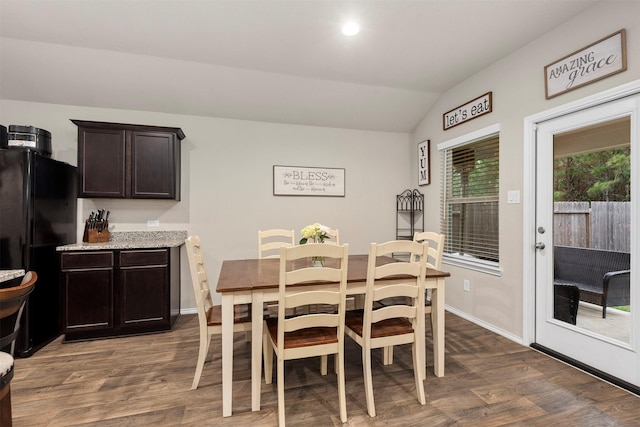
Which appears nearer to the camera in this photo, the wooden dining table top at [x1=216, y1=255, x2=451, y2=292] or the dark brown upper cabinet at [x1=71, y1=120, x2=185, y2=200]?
the wooden dining table top at [x1=216, y1=255, x2=451, y2=292]

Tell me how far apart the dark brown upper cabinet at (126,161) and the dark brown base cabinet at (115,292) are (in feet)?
2.27

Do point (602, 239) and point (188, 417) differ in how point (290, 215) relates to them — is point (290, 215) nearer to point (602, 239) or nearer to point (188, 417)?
point (188, 417)

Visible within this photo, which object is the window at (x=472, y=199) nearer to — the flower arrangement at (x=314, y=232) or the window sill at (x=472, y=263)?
the window sill at (x=472, y=263)

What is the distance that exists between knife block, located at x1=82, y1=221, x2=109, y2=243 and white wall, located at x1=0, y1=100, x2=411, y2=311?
0.18 meters

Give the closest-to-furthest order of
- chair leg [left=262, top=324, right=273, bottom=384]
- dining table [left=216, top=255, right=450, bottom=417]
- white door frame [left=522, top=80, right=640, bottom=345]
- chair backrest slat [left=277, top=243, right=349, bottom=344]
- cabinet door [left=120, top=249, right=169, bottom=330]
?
chair backrest slat [left=277, top=243, right=349, bottom=344] → dining table [left=216, top=255, right=450, bottom=417] → chair leg [left=262, top=324, right=273, bottom=384] → white door frame [left=522, top=80, right=640, bottom=345] → cabinet door [left=120, top=249, right=169, bottom=330]

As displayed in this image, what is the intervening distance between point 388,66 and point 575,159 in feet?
6.17

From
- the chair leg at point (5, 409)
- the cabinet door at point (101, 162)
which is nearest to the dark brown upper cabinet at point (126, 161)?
the cabinet door at point (101, 162)

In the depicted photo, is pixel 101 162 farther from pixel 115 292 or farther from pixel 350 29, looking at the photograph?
pixel 350 29

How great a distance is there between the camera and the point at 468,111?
135 inches

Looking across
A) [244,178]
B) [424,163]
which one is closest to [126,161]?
[244,178]

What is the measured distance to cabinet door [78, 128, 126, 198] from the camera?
3.14 meters

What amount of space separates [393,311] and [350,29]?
2.24 m

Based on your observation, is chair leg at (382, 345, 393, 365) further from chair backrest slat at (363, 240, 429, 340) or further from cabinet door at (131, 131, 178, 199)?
cabinet door at (131, 131, 178, 199)

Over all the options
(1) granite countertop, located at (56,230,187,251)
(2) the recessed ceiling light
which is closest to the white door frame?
(2) the recessed ceiling light
